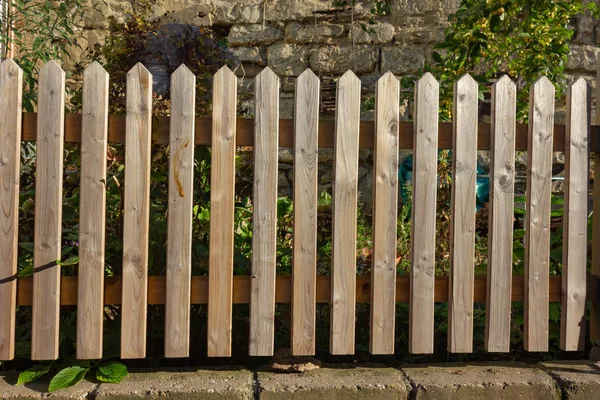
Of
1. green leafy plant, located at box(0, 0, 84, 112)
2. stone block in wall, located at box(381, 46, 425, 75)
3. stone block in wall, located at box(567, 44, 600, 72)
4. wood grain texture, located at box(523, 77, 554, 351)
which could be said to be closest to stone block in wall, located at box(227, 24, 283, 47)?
stone block in wall, located at box(381, 46, 425, 75)

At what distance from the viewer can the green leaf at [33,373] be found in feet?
8.31

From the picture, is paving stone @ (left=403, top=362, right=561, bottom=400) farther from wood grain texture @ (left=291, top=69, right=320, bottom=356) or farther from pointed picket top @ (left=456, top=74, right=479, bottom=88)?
pointed picket top @ (left=456, top=74, right=479, bottom=88)

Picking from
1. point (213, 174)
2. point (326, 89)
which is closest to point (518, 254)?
point (213, 174)

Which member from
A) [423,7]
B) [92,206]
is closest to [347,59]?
[423,7]

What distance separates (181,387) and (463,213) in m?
1.25

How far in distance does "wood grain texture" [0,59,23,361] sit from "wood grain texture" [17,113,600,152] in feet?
0.18

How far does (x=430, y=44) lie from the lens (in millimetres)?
5793

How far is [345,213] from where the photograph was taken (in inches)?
105

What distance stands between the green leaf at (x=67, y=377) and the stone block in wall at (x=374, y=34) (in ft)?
13.0

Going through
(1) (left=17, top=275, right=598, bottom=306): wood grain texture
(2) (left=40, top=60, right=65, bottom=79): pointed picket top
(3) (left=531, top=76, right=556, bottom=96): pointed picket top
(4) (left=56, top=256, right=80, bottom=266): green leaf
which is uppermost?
(2) (left=40, top=60, right=65, bottom=79): pointed picket top

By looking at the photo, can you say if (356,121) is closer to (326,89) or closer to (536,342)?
(536,342)

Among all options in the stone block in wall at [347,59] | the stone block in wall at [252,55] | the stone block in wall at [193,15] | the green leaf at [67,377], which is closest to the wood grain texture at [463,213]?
the green leaf at [67,377]

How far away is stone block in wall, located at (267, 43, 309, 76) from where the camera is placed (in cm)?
583

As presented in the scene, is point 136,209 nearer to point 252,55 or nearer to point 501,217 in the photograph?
point 501,217
